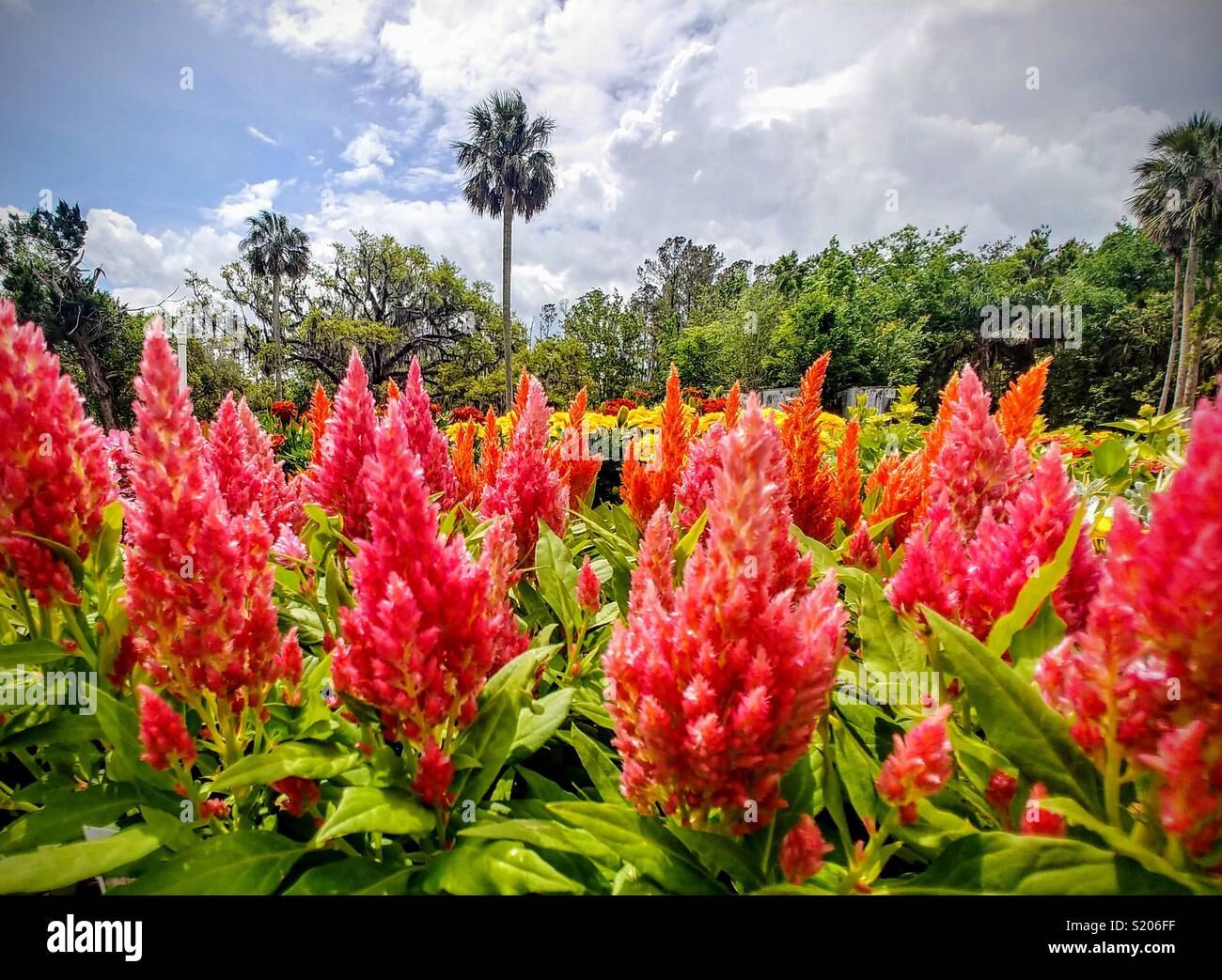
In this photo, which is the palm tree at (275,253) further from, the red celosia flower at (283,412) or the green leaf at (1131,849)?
the green leaf at (1131,849)

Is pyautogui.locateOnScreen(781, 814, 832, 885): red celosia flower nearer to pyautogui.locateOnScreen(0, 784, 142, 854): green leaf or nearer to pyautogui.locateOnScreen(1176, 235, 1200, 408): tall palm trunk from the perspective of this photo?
pyautogui.locateOnScreen(0, 784, 142, 854): green leaf

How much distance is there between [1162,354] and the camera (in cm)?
3503

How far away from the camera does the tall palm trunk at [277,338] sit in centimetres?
3184

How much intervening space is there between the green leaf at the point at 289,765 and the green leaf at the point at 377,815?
0.08 meters

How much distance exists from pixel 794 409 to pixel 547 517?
104 cm

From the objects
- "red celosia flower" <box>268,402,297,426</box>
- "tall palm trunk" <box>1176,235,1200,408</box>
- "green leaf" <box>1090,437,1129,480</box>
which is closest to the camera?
"green leaf" <box>1090,437,1129,480</box>

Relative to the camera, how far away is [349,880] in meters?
0.82

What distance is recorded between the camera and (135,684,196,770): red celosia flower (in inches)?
34.6

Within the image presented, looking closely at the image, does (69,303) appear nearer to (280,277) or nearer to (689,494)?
(280,277)

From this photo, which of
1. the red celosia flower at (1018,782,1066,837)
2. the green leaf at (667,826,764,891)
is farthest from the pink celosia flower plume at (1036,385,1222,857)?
the green leaf at (667,826,764,891)

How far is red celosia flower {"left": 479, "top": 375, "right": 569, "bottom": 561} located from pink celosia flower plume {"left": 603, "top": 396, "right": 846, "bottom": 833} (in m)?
1.16

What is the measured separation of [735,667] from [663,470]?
1677 mm
